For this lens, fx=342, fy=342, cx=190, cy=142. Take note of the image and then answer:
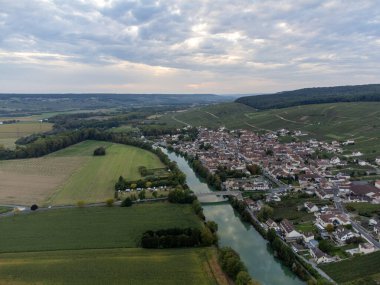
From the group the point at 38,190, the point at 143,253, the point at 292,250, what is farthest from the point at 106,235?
the point at 38,190

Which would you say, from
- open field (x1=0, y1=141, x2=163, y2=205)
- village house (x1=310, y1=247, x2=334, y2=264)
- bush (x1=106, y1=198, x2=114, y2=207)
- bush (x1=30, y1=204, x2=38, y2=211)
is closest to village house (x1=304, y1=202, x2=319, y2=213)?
village house (x1=310, y1=247, x2=334, y2=264)

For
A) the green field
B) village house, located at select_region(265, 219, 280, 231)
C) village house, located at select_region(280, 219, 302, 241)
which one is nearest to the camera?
the green field

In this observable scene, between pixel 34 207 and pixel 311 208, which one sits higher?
pixel 311 208

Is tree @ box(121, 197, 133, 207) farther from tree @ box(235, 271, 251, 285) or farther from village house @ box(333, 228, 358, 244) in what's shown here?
village house @ box(333, 228, 358, 244)

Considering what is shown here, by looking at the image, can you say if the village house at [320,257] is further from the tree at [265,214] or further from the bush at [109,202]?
the bush at [109,202]

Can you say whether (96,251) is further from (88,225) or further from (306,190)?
(306,190)

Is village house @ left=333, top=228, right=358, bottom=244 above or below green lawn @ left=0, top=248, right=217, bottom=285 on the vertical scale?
above

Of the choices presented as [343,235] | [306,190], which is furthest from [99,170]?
[343,235]
